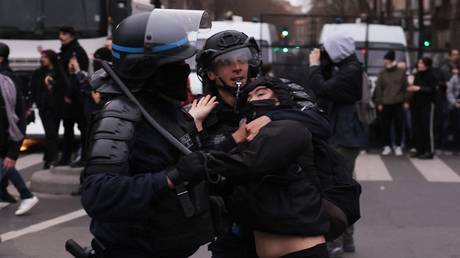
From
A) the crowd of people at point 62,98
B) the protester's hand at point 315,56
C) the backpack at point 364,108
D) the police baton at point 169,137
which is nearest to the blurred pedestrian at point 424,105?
the crowd of people at point 62,98

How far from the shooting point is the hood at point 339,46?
19.8ft

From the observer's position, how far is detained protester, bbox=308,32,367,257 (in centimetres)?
616

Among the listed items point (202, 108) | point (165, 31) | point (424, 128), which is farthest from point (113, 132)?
point (424, 128)

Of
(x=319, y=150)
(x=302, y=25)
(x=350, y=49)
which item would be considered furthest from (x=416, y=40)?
(x=319, y=150)

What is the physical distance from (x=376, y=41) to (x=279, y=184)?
13399 mm

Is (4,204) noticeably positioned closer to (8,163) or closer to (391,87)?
(8,163)

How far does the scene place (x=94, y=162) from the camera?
2.59m

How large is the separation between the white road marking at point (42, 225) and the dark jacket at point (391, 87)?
636 centimetres

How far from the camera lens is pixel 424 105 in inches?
501

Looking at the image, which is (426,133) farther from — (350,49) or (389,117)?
(350,49)

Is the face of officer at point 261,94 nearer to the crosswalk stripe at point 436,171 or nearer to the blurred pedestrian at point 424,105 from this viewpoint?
the crosswalk stripe at point 436,171

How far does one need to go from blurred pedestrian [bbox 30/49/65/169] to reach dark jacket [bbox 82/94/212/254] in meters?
8.01

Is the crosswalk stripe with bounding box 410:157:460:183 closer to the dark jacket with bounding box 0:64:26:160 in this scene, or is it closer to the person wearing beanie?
the person wearing beanie

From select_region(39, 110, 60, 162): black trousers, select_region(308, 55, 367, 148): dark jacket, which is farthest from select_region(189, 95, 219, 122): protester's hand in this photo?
select_region(39, 110, 60, 162): black trousers
